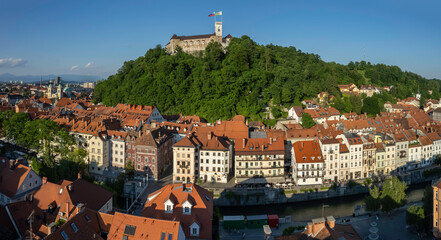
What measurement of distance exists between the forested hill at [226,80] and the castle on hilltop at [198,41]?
154 inches

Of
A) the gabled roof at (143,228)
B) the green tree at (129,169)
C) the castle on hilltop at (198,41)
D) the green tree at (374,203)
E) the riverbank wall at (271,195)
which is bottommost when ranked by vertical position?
the riverbank wall at (271,195)

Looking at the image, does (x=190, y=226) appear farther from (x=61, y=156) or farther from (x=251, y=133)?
(x=61, y=156)

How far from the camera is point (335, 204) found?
129 feet

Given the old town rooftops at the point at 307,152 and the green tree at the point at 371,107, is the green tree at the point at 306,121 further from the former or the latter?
the green tree at the point at 371,107

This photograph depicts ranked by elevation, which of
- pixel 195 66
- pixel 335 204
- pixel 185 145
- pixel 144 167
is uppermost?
pixel 195 66

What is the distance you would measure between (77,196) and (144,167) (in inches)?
705

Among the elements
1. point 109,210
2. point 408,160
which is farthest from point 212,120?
point 109,210

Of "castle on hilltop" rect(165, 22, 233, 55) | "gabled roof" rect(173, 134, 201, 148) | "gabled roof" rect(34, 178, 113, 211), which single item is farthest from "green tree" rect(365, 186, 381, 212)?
"castle on hilltop" rect(165, 22, 233, 55)

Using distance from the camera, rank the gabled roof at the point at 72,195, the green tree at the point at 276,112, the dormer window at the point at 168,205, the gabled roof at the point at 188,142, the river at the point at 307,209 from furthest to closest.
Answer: the green tree at the point at 276,112
the gabled roof at the point at 188,142
the river at the point at 307,209
the gabled roof at the point at 72,195
the dormer window at the point at 168,205

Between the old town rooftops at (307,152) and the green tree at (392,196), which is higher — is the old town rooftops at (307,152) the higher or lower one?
the higher one

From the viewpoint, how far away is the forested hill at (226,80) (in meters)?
66.4

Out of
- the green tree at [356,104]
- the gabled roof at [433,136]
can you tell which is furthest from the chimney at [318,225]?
the green tree at [356,104]

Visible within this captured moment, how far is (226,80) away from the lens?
68188 millimetres

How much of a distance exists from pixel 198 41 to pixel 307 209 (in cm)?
5715
